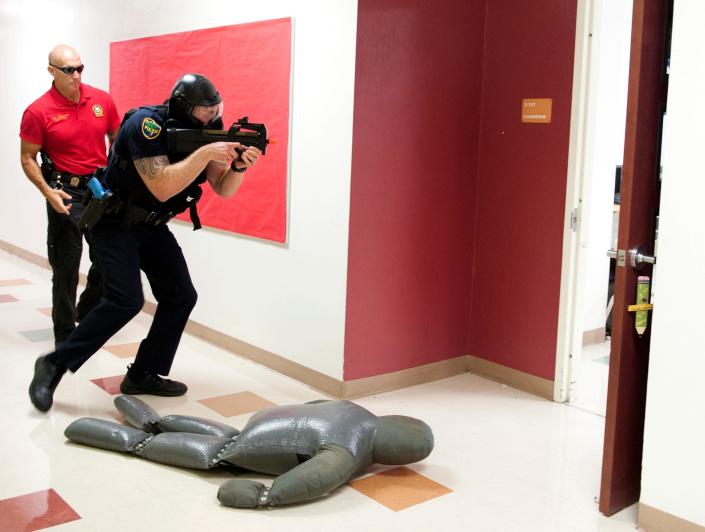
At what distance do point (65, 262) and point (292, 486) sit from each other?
7.46ft

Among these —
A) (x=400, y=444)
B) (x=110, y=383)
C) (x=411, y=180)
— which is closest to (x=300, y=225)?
(x=411, y=180)

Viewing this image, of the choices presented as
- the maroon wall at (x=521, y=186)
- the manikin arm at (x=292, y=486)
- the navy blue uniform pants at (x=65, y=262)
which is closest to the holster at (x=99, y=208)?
the navy blue uniform pants at (x=65, y=262)

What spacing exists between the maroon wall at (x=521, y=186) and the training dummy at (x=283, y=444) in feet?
4.10

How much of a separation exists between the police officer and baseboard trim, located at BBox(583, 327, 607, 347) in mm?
2565

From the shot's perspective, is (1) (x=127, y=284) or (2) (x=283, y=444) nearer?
(2) (x=283, y=444)

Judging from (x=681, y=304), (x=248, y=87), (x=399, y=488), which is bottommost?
(x=399, y=488)

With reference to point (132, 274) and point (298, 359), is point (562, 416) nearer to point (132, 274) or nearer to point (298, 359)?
point (298, 359)

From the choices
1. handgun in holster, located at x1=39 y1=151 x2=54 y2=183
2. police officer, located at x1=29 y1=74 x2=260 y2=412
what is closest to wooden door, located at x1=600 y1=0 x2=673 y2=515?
police officer, located at x1=29 y1=74 x2=260 y2=412

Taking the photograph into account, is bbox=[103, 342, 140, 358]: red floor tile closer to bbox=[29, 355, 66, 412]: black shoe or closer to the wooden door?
→ bbox=[29, 355, 66, 412]: black shoe

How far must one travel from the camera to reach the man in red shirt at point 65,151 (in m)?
3.96

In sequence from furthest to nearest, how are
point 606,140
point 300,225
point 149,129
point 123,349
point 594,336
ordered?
point 594,336, point 606,140, point 123,349, point 300,225, point 149,129

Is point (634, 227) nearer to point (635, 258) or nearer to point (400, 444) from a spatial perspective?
point (635, 258)

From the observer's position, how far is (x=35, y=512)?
2412mm

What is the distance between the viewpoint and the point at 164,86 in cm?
475
